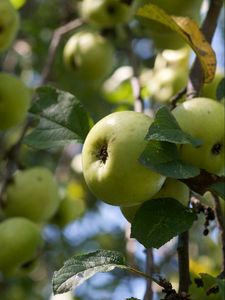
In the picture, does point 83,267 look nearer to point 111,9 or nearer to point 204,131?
point 204,131

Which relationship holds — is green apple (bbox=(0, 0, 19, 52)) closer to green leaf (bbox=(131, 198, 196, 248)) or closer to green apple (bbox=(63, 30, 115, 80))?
green apple (bbox=(63, 30, 115, 80))

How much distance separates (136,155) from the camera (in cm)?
116

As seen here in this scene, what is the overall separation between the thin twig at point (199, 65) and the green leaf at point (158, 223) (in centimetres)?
34

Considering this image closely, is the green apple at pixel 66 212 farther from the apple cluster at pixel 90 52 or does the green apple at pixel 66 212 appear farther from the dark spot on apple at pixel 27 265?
the apple cluster at pixel 90 52

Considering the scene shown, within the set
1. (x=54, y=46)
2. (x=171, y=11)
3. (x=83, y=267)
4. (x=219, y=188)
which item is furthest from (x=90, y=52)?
(x=83, y=267)

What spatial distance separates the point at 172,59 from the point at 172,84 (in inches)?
4.2

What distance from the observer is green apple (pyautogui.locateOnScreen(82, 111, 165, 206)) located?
3.81ft

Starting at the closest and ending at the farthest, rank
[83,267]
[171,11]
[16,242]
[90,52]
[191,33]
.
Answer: [83,267], [191,33], [171,11], [16,242], [90,52]

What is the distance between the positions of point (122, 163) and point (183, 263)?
250 millimetres

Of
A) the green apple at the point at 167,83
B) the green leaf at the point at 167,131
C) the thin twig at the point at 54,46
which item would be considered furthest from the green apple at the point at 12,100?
the green leaf at the point at 167,131

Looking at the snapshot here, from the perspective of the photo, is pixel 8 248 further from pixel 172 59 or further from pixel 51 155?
pixel 51 155

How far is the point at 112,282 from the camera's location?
349cm

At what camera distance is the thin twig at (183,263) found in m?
1.22

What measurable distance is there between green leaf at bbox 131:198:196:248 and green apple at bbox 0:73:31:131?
0.97 meters
